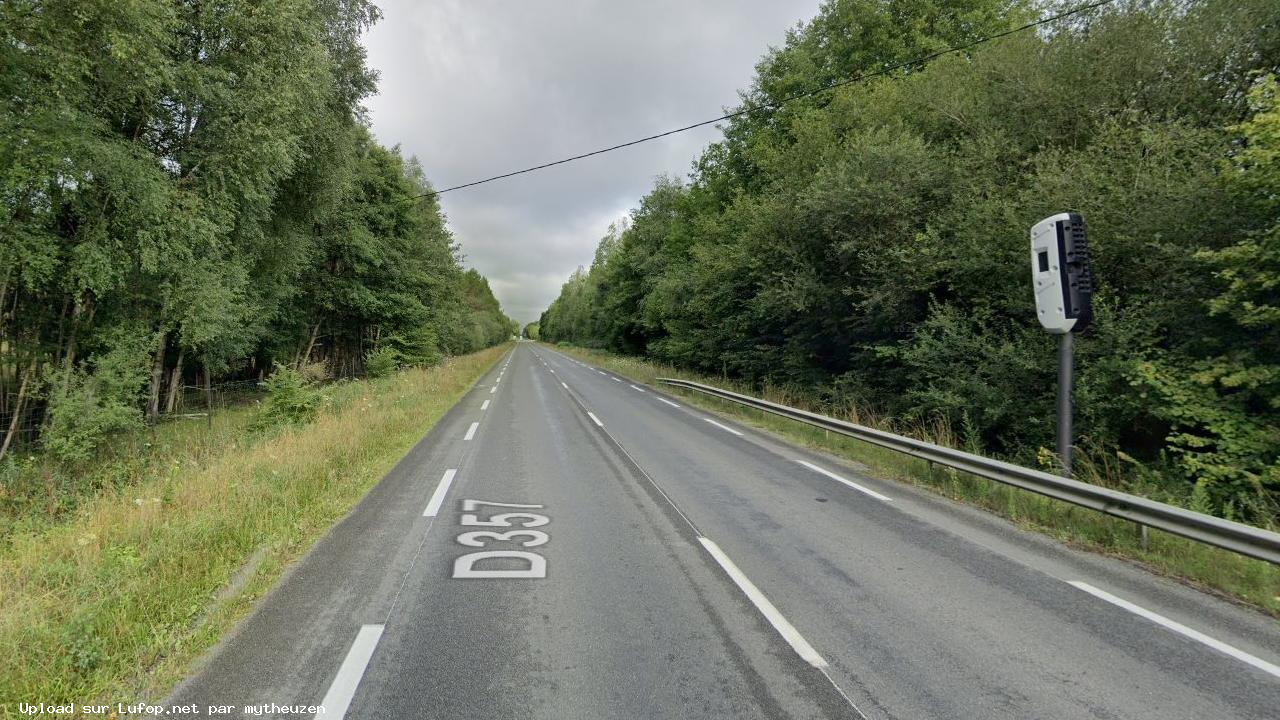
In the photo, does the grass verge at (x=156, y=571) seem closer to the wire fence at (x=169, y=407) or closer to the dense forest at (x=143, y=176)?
the dense forest at (x=143, y=176)

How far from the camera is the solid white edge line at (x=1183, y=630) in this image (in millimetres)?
3053

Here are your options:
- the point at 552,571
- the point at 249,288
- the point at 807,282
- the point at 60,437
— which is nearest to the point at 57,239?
the point at 60,437

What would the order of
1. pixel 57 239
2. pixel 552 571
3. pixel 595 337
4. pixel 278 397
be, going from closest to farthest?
1. pixel 552 571
2. pixel 57 239
3. pixel 278 397
4. pixel 595 337

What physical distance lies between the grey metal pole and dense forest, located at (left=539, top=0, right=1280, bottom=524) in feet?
3.73

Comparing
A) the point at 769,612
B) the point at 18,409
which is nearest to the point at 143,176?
the point at 18,409

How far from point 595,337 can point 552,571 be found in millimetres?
66211

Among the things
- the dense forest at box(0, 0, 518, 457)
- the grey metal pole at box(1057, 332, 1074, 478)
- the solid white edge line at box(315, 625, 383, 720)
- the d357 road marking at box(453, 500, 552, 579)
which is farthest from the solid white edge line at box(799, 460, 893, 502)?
the dense forest at box(0, 0, 518, 457)

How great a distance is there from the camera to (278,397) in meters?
12.5

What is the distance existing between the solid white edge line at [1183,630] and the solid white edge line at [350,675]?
5.06 m

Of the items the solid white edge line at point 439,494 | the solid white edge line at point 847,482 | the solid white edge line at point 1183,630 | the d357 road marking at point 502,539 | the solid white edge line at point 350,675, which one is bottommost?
the solid white edge line at point 847,482

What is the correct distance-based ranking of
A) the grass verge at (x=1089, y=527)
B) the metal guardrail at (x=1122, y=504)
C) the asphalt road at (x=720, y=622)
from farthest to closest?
the grass verge at (x=1089, y=527) → the metal guardrail at (x=1122, y=504) → the asphalt road at (x=720, y=622)

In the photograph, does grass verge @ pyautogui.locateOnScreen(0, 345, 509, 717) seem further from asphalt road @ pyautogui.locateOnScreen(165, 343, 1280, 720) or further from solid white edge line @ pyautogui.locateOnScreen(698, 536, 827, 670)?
solid white edge line @ pyautogui.locateOnScreen(698, 536, 827, 670)

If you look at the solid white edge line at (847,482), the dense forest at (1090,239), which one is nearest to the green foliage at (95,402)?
the solid white edge line at (847,482)

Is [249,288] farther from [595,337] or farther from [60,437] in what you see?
[595,337]
